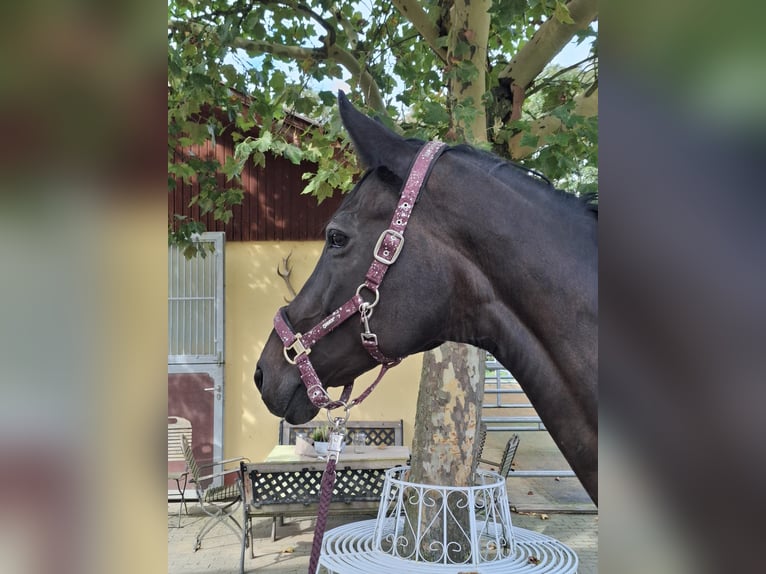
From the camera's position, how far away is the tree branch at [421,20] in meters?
4.38

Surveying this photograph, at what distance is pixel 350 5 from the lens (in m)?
5.47

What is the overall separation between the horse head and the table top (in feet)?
13.5

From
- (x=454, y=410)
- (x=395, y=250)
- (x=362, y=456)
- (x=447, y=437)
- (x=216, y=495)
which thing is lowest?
(x=216, y=495)

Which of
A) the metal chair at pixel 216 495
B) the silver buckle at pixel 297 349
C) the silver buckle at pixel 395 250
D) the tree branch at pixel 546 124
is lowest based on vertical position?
the metal chair at pixel 216 495

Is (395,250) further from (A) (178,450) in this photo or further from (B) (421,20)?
(A) (178,450)

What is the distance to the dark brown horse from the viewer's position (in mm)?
1317

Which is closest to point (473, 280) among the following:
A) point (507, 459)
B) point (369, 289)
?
point (369, 289)

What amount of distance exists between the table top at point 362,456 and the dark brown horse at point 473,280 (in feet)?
13.6

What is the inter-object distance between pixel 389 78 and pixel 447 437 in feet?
11.4

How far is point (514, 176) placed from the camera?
4.81ft

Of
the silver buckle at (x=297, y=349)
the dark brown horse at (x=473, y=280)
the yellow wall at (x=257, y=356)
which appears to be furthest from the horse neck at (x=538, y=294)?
the yellow wall at (x=257, y=356)

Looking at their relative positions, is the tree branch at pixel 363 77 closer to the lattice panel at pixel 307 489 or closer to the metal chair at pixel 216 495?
the lattice panel at pixel 307 489

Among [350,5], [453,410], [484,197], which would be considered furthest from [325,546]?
[350,5]
